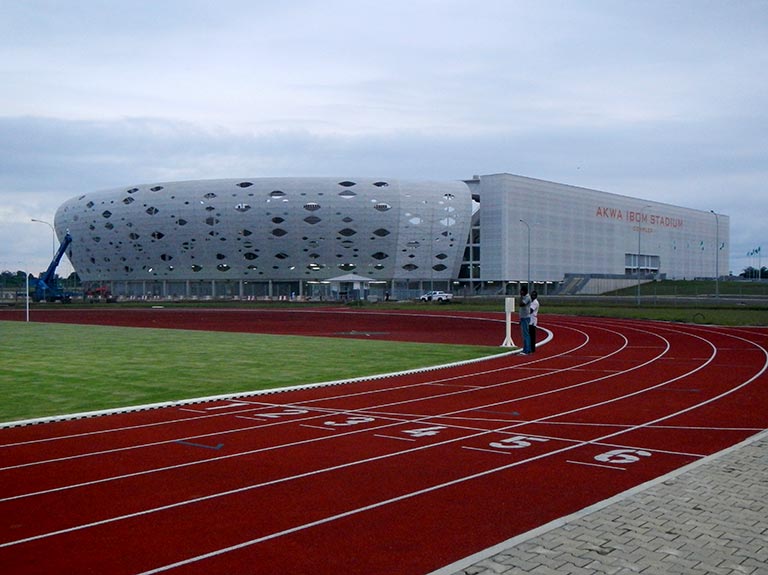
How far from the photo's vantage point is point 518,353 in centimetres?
2208

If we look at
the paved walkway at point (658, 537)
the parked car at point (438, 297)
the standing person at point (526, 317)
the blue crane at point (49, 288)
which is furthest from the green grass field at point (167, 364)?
the blue crane at point (49, 288)

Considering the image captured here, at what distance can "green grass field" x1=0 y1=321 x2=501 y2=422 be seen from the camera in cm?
1362

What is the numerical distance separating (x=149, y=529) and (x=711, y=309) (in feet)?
171

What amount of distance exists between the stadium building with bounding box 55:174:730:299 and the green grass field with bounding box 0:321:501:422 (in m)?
70.7

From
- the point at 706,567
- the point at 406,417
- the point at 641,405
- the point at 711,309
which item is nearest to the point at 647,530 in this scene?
the point at 706,567

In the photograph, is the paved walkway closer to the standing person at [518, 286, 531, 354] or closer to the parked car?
the standing person at [518, 286, 531, 354]

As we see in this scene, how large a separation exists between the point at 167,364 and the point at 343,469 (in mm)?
11860

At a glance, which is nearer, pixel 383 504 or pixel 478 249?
pixel 383 504

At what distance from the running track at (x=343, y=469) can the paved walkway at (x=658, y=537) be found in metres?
0.45

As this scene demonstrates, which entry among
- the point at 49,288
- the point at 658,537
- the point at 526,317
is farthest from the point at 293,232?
the point at 658,537

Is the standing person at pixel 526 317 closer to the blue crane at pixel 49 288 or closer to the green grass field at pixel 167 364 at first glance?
the green grass field at pixel 167 364

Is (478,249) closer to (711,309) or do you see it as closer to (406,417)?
(711,309)

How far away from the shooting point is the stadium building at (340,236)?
100750mm

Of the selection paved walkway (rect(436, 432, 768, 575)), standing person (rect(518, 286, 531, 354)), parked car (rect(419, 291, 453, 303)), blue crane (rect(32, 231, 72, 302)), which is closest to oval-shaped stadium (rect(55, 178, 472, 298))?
blue crane (rect(32, 231, 72, 302))
